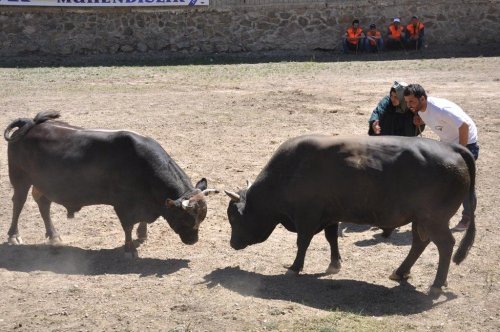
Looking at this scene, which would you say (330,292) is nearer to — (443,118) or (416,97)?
(416,97)

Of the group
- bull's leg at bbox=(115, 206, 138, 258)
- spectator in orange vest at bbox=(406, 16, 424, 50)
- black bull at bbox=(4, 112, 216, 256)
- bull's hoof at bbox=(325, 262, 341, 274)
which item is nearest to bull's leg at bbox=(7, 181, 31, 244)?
black bull at bbox=(4, 112, 216, 256)

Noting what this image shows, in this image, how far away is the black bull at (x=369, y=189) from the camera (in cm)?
827

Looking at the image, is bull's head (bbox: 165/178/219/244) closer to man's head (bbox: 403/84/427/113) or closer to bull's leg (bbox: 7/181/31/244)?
bull's leg (bbox: 7/181/31/244)

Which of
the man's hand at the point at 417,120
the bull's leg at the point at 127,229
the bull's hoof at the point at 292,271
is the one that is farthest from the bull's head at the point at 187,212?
the man's hand at the point at 417,120

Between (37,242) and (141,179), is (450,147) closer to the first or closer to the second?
(141,179)

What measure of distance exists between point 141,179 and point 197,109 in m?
7.05

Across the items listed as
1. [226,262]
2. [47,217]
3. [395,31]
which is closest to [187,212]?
[226,262]

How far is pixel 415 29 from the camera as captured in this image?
2473 centimetres

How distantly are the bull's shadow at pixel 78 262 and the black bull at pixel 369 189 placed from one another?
4.11 ft

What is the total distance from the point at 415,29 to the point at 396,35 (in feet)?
1.94

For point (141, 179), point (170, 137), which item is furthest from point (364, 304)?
point (170, 137)

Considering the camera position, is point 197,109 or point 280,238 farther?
point 197,109

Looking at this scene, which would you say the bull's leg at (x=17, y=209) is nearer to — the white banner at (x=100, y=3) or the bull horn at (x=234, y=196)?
the bull horn at (x=234, y=196)

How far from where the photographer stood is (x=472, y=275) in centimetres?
891
